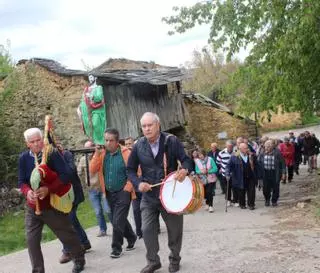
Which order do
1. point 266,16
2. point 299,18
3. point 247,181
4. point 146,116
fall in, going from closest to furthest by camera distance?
point 146,116 < point 299,18 < point 266,16 < point 247,181

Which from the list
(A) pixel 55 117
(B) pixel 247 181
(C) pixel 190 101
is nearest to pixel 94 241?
(B) pixel 247 181

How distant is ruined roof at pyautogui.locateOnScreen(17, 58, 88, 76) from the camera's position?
2028 centimetres

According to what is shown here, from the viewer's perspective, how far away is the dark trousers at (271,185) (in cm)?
1266

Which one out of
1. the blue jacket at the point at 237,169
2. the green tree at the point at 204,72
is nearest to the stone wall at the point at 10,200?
the blue jacket at the point at 237,169

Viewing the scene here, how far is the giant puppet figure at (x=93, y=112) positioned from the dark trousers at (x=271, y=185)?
7229 mm

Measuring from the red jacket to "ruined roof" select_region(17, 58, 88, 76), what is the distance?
26.0 ft

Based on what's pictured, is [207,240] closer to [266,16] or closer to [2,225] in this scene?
[266,16]

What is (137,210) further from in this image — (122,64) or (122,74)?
(122,64)

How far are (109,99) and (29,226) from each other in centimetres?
1290

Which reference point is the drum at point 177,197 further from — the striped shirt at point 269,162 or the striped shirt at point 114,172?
the striped shirt at point 269,162

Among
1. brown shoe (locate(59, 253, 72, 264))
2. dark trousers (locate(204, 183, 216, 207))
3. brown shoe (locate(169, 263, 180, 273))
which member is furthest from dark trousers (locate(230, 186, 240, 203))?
brown shoe (locate(169, 263, 180, 273))

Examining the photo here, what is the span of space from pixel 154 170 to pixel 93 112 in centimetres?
1236

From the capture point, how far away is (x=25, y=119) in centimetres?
2198

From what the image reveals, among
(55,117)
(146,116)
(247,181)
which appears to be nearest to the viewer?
(146,116)
